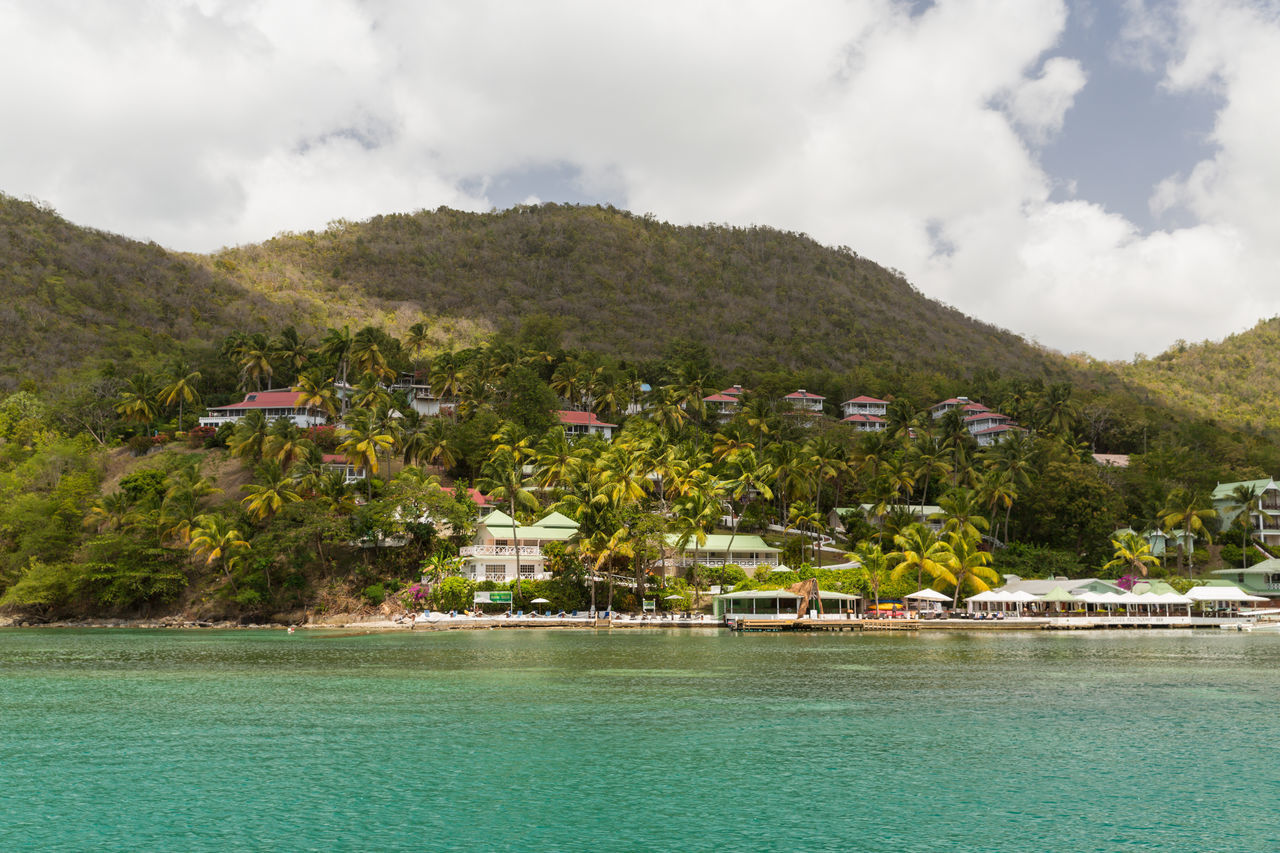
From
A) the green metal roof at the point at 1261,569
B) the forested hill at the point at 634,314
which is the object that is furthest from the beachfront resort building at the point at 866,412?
the green metal roof at the point at 1261,569

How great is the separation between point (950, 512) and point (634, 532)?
2643 centimetres

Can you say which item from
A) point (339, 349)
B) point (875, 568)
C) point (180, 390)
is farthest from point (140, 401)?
point (875, 568)

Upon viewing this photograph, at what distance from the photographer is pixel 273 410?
96.2 m

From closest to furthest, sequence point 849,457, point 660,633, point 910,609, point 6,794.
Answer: point 6,794, point 660,633, point 910,609, point 849,457

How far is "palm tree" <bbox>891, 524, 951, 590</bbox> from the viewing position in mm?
69812

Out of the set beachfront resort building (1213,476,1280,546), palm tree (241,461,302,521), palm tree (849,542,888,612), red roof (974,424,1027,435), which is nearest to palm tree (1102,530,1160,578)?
beachfront resort building (1213,476,1280,546)

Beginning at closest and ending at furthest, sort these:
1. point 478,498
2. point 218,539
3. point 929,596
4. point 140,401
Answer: point 929,596
point 218,539
point 478,498
point 140,401

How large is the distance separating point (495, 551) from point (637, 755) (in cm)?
4807

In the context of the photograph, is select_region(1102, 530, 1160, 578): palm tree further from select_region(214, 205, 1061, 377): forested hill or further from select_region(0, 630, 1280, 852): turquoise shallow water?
select_region(214, 205, 1061, 377): forested hill

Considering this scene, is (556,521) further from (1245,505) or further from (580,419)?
(1245,505)

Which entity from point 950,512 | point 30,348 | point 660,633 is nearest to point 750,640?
point 660,633

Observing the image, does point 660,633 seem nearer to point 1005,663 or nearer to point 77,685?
point 1005,663

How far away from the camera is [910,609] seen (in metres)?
72.8

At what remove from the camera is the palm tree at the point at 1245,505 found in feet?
268
